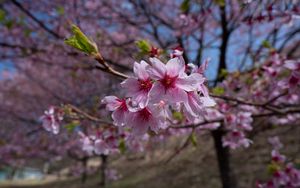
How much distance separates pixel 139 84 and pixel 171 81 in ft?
0.40

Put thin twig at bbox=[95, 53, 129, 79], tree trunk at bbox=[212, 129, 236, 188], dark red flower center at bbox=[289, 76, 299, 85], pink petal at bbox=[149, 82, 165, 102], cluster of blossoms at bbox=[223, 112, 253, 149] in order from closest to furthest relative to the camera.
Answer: pink petal at bbox=[149, 82, 165, 102]
thin twig at bbox=[95, 53, 129, 79]
dark red flower center at bbox=[289, 76, 299, 85]
cluster of blossoms at bbox=[223, 112, 253, 149]
tree trunk at bbox=[212, 129, 236, 188]

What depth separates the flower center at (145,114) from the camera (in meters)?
1.51

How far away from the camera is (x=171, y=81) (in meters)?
1.39

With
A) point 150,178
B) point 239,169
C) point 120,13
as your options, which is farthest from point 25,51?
point 150,178

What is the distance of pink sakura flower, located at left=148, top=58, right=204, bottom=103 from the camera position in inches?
53.7

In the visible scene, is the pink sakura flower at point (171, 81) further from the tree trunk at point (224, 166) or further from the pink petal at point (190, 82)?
the tree trunk at point (224, 166)

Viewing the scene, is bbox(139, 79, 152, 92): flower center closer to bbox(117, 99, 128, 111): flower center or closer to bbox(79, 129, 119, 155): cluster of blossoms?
bbox(117, 99, 128, 111): flower center

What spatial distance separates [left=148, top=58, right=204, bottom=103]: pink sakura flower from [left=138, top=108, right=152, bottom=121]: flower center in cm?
16

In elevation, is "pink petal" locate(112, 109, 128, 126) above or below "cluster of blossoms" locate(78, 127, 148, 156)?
below

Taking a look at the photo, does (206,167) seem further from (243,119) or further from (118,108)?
(118,108)

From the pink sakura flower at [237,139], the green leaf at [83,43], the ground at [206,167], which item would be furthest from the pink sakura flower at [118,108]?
the ground at [206,167]

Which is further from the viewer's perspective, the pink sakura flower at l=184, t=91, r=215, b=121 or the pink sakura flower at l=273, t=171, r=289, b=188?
the pink sakura flower at l=273, t=171, r=289, b=188

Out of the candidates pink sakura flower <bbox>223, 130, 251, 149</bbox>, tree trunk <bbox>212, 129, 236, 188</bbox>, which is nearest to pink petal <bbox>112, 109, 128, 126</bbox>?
pink sakura flower <bbox>223, 130, 251, 149</bbox>

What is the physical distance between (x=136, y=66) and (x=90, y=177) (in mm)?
17792
